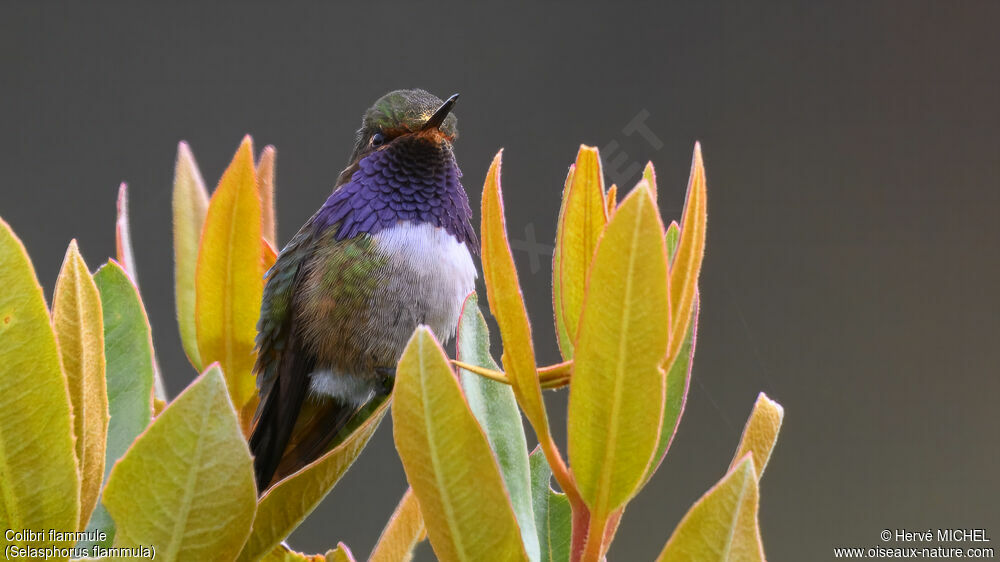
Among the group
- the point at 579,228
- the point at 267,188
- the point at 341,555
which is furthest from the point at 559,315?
the point at 267,188

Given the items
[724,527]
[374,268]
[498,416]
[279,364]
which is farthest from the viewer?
[374,268]

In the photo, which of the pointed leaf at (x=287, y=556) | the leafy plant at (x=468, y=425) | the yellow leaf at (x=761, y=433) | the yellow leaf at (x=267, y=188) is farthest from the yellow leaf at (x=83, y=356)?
the yellow leaf at (x=761, y=433)

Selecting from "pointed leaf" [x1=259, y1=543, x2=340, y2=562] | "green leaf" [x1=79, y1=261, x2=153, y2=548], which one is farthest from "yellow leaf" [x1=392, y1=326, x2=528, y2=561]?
"green leaf" [x1=79, y1=261, x2=153, y2=548]

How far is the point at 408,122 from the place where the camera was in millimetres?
737

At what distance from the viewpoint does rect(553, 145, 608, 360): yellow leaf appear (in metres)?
0.43

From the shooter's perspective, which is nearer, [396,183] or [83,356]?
[83,356]

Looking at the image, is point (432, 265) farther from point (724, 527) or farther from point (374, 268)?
point (724, 527)

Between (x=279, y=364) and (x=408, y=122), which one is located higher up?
(x=408, y=122)

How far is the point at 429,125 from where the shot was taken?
70 cm

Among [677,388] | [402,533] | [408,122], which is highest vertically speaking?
[408,122]

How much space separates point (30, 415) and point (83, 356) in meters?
0.04

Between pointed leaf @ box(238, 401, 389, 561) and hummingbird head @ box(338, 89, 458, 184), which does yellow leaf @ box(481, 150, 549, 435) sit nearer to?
pointed leaf @ box(238, 401, 389, 561)

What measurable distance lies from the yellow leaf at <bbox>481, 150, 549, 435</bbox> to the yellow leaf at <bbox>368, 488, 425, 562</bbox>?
0.15 meters

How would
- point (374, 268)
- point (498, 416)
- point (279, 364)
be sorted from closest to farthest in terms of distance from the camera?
point (498, 416) < point (279, 364) < point (374, 268)
